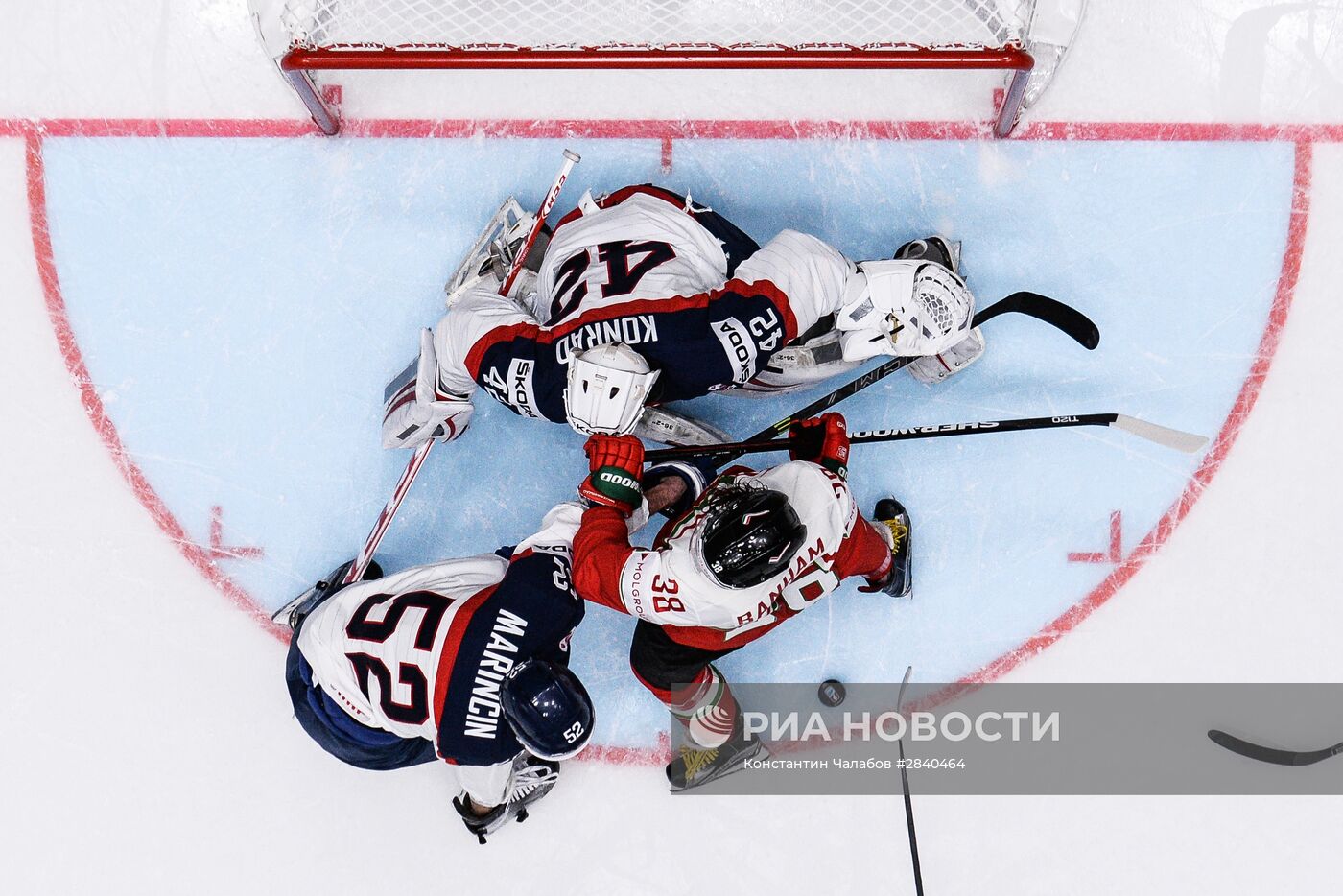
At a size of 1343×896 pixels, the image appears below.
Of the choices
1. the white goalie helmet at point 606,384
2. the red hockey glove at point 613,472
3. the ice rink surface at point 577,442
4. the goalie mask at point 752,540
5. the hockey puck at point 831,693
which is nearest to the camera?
the goalie mask at point 752,540

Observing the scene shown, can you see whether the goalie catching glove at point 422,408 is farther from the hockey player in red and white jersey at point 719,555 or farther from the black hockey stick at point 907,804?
the black hockey stick at point 907,804

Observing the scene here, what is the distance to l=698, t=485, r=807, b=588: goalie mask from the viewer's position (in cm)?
234

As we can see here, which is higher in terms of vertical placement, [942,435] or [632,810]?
[942,435]

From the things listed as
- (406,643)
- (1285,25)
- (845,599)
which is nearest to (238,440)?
(406,643)

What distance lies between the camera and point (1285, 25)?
337 centimetres

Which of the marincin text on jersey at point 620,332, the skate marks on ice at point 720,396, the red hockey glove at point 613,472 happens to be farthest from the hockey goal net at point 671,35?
the red hockey glove at point 613,472

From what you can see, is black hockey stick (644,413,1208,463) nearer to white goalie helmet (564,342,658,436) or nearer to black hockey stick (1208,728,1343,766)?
white goalie helmet (564,342,658,436)

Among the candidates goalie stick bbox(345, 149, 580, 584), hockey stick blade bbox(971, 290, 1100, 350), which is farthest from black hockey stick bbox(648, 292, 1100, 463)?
goalie stick bbox(345, 149, 580, 584)

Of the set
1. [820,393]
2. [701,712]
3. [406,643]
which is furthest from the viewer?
[820,393]

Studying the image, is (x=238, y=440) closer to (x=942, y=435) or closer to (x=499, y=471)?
(x=499, y=471)

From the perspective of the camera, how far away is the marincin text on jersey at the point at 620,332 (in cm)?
268

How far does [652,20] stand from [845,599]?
212 cm

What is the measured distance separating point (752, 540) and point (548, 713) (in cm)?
67

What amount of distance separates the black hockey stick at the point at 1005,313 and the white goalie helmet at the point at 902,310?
0.11 m
